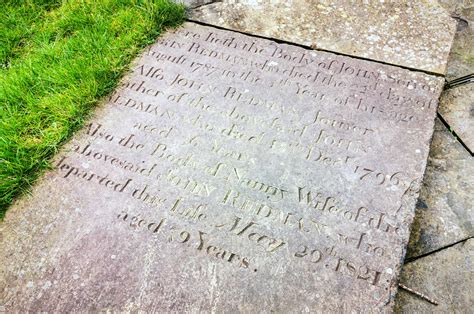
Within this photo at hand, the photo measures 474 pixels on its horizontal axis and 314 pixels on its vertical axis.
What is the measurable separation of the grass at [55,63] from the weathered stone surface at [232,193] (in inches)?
4.8

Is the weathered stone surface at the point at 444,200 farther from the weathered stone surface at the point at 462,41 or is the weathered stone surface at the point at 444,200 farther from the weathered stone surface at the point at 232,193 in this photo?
the weathered stone surface at the point at 462,41

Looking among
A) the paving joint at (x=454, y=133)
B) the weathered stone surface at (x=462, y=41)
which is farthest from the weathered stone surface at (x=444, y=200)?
the weathered stone surface at (x=462, y=41)

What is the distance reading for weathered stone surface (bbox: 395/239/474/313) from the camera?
6.51ft

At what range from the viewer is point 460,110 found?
280 centimetres

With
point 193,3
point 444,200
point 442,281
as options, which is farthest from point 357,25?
point 442,281

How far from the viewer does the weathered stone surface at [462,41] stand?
306 cm

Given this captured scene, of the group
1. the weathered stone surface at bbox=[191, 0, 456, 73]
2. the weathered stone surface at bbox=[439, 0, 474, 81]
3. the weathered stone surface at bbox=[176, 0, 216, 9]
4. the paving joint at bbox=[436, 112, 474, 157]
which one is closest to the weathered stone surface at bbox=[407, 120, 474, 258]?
the paving joint at bbox=[436, 112, 474, 157]

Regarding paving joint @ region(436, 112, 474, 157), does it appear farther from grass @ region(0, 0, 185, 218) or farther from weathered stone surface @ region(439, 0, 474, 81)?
grass @ region(0, 0, 185, 218)

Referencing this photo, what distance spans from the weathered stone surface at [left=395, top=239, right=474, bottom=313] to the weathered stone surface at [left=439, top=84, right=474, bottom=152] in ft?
2.63

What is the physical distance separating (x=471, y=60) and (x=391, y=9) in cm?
73

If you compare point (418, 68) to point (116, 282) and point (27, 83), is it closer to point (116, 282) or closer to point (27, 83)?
point (116, 282)

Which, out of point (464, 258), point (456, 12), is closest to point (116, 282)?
point (464, 258)

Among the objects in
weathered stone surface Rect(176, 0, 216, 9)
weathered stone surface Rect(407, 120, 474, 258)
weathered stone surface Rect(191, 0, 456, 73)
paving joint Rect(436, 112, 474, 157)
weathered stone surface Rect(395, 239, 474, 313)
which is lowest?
weathered stone surface Rect(395, 239, 474, 313)

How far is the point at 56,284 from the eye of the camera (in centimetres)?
187
